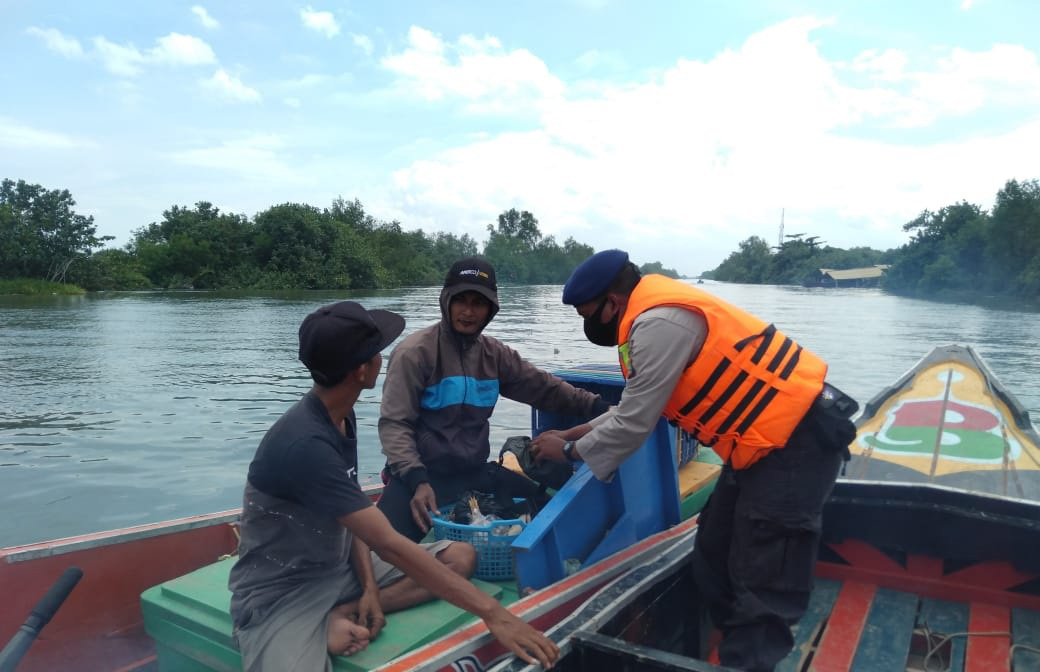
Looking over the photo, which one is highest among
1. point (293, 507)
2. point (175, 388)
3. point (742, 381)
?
point (742, 381)

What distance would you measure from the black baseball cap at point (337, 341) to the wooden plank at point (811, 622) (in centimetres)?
194

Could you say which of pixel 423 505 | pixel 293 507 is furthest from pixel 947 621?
pixel 293 507

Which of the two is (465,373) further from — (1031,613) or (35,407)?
(35,407)

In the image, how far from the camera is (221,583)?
2.68 m

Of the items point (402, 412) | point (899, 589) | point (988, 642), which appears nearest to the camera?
point (988, 642)

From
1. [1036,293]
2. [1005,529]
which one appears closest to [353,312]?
[1005,529]

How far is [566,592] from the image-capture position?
8.24ft

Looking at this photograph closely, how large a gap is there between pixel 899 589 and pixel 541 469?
1.83 m

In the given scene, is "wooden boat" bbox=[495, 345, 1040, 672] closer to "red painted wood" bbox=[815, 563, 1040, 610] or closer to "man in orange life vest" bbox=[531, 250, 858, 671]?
"red painted wood" bbox=[815, 563, 1040, 610]

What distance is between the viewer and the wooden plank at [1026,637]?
2777 millimetres

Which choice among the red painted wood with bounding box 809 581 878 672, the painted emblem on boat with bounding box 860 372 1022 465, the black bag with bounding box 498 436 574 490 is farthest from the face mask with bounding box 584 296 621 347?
the painted emblem on boat with bounding box 860 372 1022 465

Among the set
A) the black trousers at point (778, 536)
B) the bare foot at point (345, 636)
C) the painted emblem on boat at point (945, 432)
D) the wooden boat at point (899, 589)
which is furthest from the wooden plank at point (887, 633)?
the bare foot at point (345, 636)

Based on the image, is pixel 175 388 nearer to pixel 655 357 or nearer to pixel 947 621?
pixel 655 357

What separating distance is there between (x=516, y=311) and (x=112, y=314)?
15424 mm
